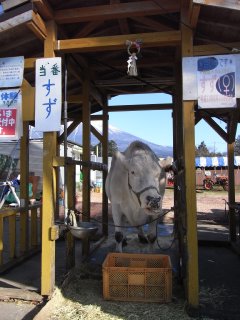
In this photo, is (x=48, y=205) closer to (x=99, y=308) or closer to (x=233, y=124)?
(x=99, y=308)

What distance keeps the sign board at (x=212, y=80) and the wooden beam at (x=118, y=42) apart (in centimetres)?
44

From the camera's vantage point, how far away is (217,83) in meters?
4.68

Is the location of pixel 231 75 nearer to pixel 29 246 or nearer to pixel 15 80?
pixel 15 80

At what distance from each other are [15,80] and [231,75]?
297 cm

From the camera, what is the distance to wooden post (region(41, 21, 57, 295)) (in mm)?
5012

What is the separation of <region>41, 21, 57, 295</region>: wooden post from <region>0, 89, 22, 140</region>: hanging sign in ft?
1.53

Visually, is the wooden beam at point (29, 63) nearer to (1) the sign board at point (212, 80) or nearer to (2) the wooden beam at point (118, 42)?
(2) the wooden beam at point (118, 42)

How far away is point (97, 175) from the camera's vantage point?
31875mm

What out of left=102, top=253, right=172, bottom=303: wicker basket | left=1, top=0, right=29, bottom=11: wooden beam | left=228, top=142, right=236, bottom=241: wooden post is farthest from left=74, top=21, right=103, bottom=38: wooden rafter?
left=228, top=142, right=236, bottom=241: wooden post

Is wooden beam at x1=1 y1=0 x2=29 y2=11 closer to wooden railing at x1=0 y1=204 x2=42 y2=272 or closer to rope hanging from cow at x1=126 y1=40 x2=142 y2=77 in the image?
rope hanging from cow at x1=126 y1=40 x2=142 y2=77

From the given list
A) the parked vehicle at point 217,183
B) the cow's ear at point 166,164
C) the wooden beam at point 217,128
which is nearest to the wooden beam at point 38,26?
the cow's ear at point 166,164

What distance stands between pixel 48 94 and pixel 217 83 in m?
2.28

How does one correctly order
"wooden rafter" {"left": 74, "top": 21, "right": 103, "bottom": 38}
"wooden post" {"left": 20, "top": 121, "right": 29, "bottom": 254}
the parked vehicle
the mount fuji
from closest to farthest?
1. "wooden rafter" {"left": 74, "top": 21, "right": 103, "bottom": 38}
2. "wooden post" {"left": 20, "top": 121, "right": 29, "bottom": 254}
3. the mount fuji
4. the parked vehicle

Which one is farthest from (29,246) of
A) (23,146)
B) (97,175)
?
(97,175)
